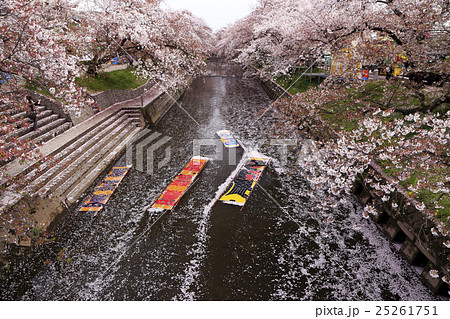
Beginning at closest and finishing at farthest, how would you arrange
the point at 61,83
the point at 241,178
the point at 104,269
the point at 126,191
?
the point at 104,269
the point at 61,83
the point at 126,191
the point at 241,178

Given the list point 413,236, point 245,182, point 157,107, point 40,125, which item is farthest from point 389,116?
point 40,125

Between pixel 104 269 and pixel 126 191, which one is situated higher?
pixel 126 191

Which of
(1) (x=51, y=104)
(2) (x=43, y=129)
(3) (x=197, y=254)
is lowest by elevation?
(3) (x=197, y=254)

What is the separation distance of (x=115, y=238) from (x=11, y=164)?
5153 mm

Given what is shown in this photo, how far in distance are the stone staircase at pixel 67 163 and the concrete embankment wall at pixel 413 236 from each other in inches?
441

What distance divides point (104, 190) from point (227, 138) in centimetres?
837

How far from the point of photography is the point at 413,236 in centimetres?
709

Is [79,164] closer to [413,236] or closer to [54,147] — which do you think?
[54,147]

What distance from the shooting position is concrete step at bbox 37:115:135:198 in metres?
9.04

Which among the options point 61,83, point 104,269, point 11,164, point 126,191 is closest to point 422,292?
point 104,269

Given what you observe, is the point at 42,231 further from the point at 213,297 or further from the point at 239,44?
the point at 239,44

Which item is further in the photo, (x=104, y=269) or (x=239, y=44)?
(x=239, y=44)

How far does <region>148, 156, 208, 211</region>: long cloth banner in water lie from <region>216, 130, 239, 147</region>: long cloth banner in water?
259 cm

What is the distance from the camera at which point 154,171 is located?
39.8 ft
